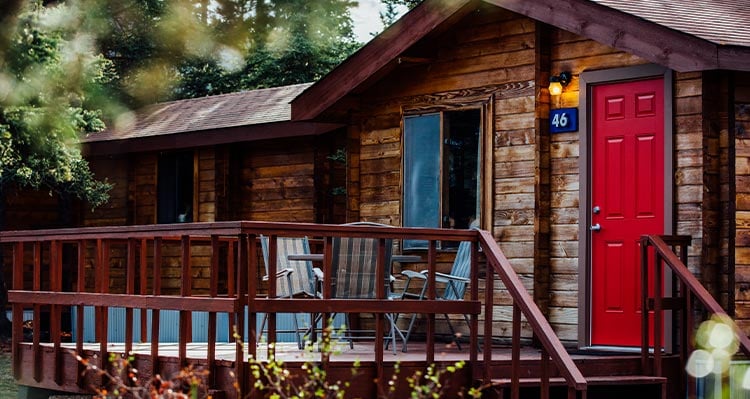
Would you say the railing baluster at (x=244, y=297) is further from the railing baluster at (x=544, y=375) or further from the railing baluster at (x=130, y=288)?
the railing baluster at (x=544, y=375)

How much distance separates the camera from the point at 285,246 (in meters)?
9.49

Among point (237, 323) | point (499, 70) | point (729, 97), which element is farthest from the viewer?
point (499, 70)

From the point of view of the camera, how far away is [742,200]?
8.96 m

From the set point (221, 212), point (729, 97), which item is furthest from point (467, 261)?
point (221, 212)

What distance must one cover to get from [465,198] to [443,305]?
9.42 feet

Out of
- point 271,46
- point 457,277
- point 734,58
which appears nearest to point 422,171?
point 457,277

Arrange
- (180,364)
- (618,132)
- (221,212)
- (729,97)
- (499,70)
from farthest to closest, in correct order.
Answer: (221,212)
(499,70)
(618,132)
(729,97)
(180,364)

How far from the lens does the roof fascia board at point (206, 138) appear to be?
47.2 feet

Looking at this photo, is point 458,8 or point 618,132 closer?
point 618,132

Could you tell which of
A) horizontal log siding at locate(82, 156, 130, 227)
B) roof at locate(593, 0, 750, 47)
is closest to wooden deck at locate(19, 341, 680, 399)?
roof at locate(593, 0, 750, 47)

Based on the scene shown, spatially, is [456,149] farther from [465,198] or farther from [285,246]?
[285,246]

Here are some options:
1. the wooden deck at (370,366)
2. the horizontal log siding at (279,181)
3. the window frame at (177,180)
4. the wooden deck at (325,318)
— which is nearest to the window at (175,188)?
the window frame at (177,180)

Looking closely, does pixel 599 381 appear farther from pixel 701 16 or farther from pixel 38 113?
pixel 38 113

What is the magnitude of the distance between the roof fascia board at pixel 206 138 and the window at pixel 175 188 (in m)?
0.30
